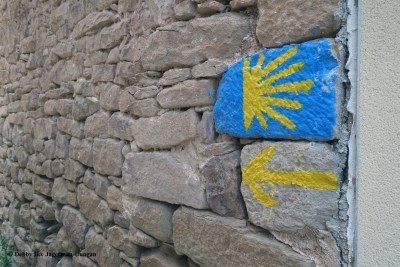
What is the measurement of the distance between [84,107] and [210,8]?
4.27 feet

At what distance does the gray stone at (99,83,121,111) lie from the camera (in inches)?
84.3

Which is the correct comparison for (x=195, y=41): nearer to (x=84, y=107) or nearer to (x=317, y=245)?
(x=317, y=245)

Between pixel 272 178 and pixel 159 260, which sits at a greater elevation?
pixel 272 178

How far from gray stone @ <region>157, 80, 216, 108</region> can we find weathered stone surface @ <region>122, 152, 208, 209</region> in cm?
23

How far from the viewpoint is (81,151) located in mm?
2518

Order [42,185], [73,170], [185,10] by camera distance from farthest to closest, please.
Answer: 1. [42,185]
2. [73,170]
3. [185,10]

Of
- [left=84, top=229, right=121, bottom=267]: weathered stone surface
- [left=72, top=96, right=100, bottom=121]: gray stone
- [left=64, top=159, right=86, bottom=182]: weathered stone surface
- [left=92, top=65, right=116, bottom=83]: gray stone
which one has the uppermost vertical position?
[left=92, top=65, right=116, bottom=83]: gray stone

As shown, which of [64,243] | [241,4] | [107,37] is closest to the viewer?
[241,4]

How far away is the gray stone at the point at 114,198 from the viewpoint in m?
2.12

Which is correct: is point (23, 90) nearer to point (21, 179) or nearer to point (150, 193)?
point (21, 179)

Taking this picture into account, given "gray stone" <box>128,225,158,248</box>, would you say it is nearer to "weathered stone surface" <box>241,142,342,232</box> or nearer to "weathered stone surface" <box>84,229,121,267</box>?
"weathered stone surface" <box>84,229,121,267</box>

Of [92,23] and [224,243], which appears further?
[92,23]

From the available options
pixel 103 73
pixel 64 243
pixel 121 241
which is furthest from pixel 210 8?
pixel 64 243

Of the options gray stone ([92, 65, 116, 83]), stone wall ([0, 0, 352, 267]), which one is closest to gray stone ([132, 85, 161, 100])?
stone wall ([0, 0, 352, 267])
